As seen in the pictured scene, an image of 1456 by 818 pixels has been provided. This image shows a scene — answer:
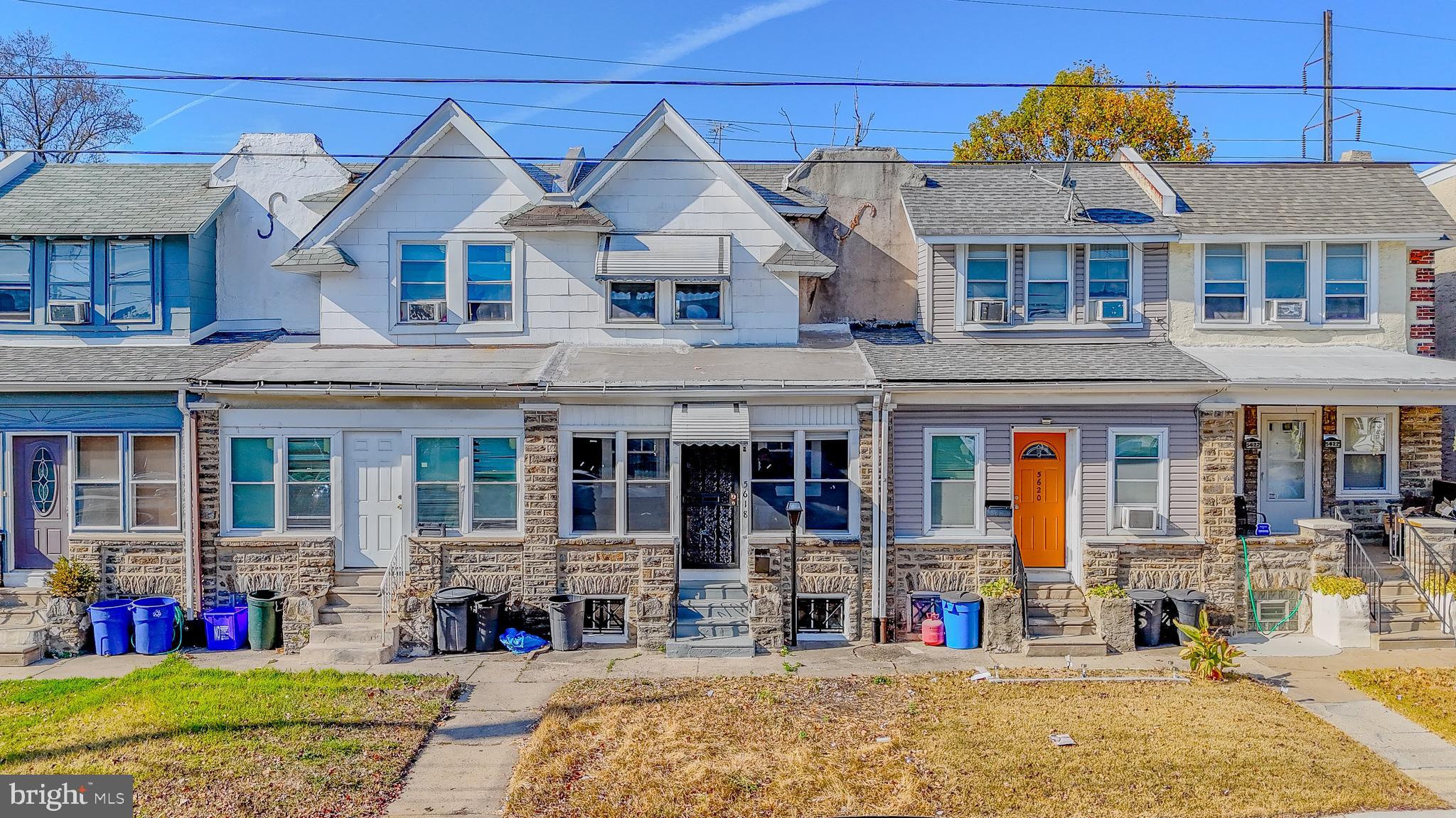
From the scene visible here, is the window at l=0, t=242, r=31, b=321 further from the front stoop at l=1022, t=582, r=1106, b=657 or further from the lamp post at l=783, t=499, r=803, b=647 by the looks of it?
the front stoop at l=1022, t=582, r=1106, b=657

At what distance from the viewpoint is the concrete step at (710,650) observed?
1247 centimetres

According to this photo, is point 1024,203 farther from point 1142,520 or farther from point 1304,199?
point 1142,520

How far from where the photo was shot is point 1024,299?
15.2 m

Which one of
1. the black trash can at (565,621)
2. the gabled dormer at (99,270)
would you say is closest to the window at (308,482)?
the gabled dormer at (99,270)

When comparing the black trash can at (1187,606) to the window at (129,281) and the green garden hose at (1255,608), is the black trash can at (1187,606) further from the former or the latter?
the window at (129,281)

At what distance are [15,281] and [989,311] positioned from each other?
55.9 feet

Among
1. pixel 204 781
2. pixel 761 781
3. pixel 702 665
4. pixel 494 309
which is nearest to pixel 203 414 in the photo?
pixel 494 309

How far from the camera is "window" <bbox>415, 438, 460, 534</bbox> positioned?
538 inches

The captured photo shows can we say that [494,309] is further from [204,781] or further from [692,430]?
[204,781]

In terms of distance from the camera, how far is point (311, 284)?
641 inches

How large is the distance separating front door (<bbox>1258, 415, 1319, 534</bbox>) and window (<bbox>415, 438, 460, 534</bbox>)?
45.2 feet

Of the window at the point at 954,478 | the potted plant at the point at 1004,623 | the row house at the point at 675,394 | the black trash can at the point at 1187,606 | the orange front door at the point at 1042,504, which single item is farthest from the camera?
the orange front door at the point at 1042,504

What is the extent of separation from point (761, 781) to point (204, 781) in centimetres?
531

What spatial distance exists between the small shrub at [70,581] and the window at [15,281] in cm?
486
